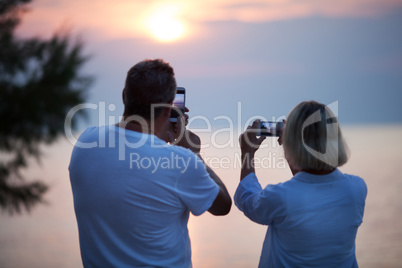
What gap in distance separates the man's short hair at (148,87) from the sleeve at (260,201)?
23.0 inches

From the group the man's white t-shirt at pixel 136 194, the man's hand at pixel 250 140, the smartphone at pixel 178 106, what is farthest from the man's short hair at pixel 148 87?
the man's hand at pixel 250 140

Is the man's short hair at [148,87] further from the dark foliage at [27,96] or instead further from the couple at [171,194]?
the dark foliage at [27,96]

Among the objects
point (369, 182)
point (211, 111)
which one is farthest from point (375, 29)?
point (369, 182)

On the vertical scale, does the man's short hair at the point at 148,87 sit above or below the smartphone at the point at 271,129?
above

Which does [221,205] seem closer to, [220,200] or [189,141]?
[220,200]

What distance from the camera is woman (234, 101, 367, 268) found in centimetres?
189

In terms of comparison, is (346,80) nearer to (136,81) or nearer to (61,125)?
(61,125)

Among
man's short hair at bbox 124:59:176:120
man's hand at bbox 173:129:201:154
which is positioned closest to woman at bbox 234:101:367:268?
man's hand at bbox 173:129:201:154

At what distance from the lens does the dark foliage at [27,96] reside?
19.4ft

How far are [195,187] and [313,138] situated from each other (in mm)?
558

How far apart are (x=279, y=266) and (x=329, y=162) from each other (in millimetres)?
520

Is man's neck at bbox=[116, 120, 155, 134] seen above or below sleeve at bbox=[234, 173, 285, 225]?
above

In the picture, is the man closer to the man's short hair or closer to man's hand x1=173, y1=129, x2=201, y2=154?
the man's short hair

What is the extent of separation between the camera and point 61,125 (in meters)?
6.47
